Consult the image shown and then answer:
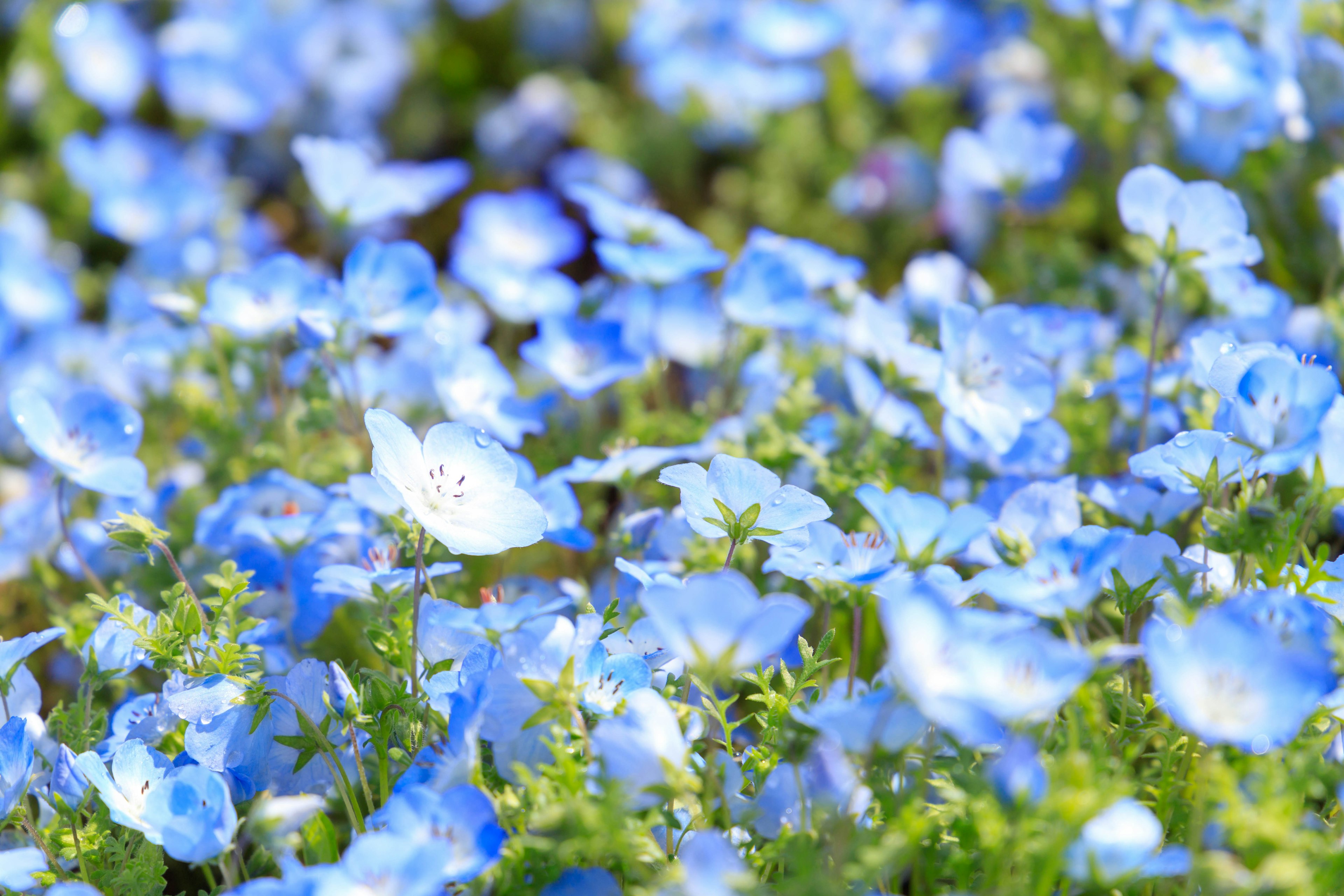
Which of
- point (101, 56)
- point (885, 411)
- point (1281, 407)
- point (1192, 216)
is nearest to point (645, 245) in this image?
point (885, 411)

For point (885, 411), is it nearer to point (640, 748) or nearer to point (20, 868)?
point (640, 748)

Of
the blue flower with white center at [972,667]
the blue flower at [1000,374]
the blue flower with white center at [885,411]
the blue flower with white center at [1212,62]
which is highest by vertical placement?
the blue flower with white center at [1212,62]

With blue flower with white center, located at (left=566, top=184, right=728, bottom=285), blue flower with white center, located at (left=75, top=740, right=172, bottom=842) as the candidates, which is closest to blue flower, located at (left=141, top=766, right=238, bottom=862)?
blue flower with white center, located at (left=75, top=740, right=172, bottom=842)

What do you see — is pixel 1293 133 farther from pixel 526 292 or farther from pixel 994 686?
pixel 994 686

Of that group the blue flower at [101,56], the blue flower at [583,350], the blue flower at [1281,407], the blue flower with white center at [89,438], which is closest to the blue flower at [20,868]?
the blue flower with white center at [89,438]

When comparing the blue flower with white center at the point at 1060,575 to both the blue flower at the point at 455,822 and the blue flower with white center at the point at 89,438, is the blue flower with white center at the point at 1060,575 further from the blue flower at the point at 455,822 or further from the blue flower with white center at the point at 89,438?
the blue flower with white center at the point at 89,438

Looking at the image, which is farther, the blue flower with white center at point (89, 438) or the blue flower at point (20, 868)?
the blue flower with white center at point (89, 438)

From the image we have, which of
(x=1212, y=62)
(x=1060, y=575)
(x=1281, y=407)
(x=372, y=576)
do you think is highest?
(x=1212, y=62)
